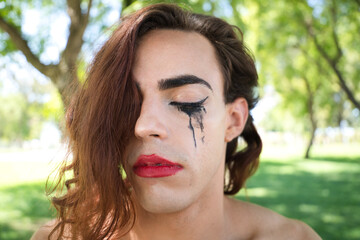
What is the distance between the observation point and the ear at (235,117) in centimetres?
237

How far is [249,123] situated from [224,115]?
0.65m

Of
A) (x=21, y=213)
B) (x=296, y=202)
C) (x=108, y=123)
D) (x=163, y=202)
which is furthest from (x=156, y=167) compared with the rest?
(x=296, y=202)

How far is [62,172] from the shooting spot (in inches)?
88.0

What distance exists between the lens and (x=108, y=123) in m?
2.00

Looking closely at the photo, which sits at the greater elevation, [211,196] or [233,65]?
[233,65]

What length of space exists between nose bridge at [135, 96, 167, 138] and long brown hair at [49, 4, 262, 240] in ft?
0.25

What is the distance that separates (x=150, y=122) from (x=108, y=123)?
277mm

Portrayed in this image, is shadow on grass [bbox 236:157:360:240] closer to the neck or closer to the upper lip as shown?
the neck

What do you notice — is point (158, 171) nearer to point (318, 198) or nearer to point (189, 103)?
point (189, 103)

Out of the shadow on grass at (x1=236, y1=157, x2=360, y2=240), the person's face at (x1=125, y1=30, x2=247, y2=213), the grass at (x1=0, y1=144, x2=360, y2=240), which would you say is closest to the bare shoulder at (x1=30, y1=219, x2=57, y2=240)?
the person's face at (x1=125, y1=30, x2=247, y2=213)

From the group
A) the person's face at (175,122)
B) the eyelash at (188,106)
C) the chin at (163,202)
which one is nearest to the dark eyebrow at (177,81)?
the person's face at (175,122)

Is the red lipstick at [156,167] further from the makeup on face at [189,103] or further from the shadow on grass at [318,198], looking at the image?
the shadow on grass at [318,198]

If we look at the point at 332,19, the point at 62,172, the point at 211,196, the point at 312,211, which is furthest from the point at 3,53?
the point at 332,19

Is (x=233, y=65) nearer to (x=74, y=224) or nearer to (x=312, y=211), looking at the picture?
(x=74, y=224)
